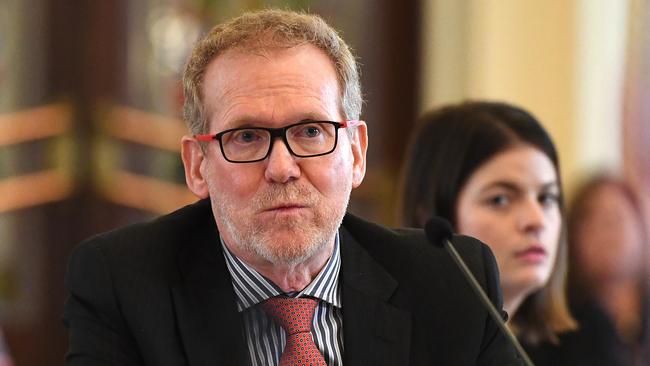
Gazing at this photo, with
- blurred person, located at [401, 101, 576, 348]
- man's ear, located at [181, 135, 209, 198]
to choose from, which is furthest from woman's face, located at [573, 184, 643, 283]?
man's ear, located at [181, 135, 209, 198]

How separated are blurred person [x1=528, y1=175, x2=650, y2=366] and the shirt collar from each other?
1513mm

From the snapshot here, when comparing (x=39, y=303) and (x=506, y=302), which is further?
(x=39, y=303)

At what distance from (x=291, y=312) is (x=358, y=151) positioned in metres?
0.35

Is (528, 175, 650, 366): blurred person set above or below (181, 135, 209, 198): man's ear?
below

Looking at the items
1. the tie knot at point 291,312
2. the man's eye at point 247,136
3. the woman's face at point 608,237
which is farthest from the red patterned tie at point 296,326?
the woman's face at point 608,237

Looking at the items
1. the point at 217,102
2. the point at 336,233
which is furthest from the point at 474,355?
the point at 217,102

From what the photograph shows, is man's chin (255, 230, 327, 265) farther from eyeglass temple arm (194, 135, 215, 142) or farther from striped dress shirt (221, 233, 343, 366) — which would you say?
eyeglass temple arm (194, 135, 215, 142)

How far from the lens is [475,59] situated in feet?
19.4

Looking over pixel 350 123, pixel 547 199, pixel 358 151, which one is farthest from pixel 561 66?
pixel 350 123

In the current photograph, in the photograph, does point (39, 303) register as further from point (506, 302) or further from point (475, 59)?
point (506, 302)

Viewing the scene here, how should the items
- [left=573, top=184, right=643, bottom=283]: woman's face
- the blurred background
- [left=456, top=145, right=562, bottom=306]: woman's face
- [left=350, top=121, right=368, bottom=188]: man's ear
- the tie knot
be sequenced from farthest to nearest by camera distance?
the blurred background → [left=573, top=184, right=643, bottom=283]: woman's face → [left=456, top=145, right=562, bottom=306]: woman's face → [left=350, top=121, right=368, bottom=188]: man's ear → the tie knot

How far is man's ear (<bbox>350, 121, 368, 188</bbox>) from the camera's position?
2287mm

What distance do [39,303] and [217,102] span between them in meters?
3.81

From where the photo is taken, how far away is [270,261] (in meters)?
2.11
